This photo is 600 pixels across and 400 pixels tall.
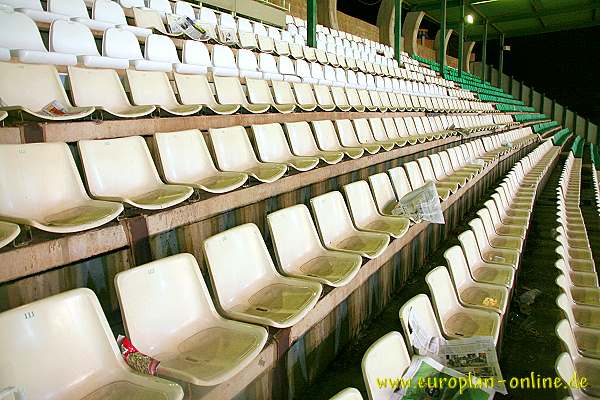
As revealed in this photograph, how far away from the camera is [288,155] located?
94.3 inches

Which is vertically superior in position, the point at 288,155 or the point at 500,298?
the point at 288,155

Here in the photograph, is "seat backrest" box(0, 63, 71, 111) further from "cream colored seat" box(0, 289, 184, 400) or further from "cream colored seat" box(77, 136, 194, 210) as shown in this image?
"cream colored seat" box(0, 289, 184, 400)

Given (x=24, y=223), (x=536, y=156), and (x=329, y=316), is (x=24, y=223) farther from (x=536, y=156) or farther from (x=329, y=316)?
(x=536, y=156)

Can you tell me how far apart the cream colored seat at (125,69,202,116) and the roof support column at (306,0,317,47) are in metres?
3.14

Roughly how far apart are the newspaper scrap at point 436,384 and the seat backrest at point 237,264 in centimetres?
52

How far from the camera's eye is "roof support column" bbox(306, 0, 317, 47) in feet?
16.3

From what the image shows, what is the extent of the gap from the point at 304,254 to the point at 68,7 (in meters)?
2.21

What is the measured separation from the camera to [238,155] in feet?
6.73

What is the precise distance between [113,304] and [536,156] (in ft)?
18.3

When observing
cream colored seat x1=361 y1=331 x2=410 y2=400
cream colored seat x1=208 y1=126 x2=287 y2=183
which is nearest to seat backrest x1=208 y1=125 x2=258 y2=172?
cream colored seat x1=208 y1=126 x2=287 y2=183

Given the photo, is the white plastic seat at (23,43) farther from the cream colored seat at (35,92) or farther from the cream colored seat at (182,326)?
the cream colored seat at (182,326)

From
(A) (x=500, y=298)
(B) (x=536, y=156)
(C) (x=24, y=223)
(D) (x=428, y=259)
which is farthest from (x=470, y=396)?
(B) (x=536, y=156)

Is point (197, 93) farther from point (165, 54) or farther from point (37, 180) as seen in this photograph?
point (37, 180)

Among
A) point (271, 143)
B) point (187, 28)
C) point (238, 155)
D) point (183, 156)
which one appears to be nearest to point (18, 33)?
point (183, 156)
